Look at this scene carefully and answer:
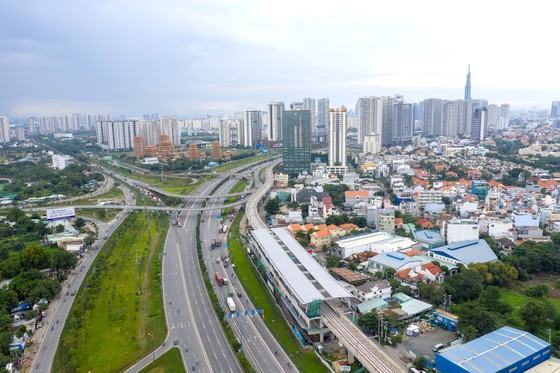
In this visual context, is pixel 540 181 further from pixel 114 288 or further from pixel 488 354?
pixel 114 288

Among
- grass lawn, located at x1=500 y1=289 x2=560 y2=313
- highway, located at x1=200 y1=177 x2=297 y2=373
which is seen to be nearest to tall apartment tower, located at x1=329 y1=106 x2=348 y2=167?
highway, located at x1=200 y1=177 x2=297 y2=373

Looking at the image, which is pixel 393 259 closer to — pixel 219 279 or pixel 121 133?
pixel 219 279

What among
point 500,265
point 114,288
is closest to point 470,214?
point 500,265

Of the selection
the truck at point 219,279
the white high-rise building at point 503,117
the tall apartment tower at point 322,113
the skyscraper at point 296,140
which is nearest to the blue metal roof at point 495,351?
the truck at point 219,279

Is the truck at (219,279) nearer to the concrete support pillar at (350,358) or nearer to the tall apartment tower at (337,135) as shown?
the concrete support pillar at (350,358)

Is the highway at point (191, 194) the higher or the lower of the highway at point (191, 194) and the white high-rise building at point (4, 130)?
the lower

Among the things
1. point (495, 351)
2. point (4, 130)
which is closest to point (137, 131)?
point (4, 130)
